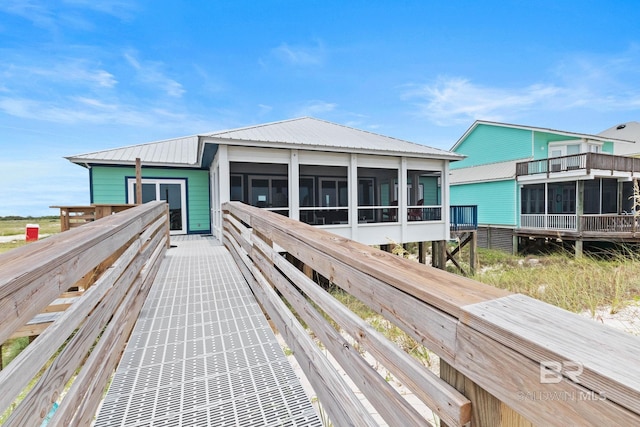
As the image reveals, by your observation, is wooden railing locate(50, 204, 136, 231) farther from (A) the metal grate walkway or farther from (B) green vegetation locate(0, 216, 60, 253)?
(B) green vegetation locate(0, 216, 60, 253)

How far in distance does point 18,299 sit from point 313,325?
4.76 ft

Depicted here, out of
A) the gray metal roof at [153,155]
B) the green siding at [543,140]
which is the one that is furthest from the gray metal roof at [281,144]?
the green siding at [543,140]

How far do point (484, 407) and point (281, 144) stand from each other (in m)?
8.29

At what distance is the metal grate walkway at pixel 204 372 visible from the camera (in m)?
1.85

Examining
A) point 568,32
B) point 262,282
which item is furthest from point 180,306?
point 568,32

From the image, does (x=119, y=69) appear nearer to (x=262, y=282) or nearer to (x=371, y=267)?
(x=262, y=282)

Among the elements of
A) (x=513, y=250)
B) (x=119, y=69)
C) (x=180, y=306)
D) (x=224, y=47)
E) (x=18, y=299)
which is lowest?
(x=513, y=250)

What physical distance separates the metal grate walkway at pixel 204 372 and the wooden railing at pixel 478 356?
578 millimetres

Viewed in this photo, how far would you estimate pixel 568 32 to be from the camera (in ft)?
54.9

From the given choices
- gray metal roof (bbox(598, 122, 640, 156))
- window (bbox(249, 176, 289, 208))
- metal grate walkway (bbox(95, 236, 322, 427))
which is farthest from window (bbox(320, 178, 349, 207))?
gray metal roof (bbox(598, 122, 640, 156))

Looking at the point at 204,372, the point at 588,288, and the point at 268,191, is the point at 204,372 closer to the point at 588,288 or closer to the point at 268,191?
the point at 588,288

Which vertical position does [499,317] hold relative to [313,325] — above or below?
above

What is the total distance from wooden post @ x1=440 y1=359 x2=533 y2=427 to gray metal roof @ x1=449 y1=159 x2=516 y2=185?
19.8 meters

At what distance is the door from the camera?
11320mm
